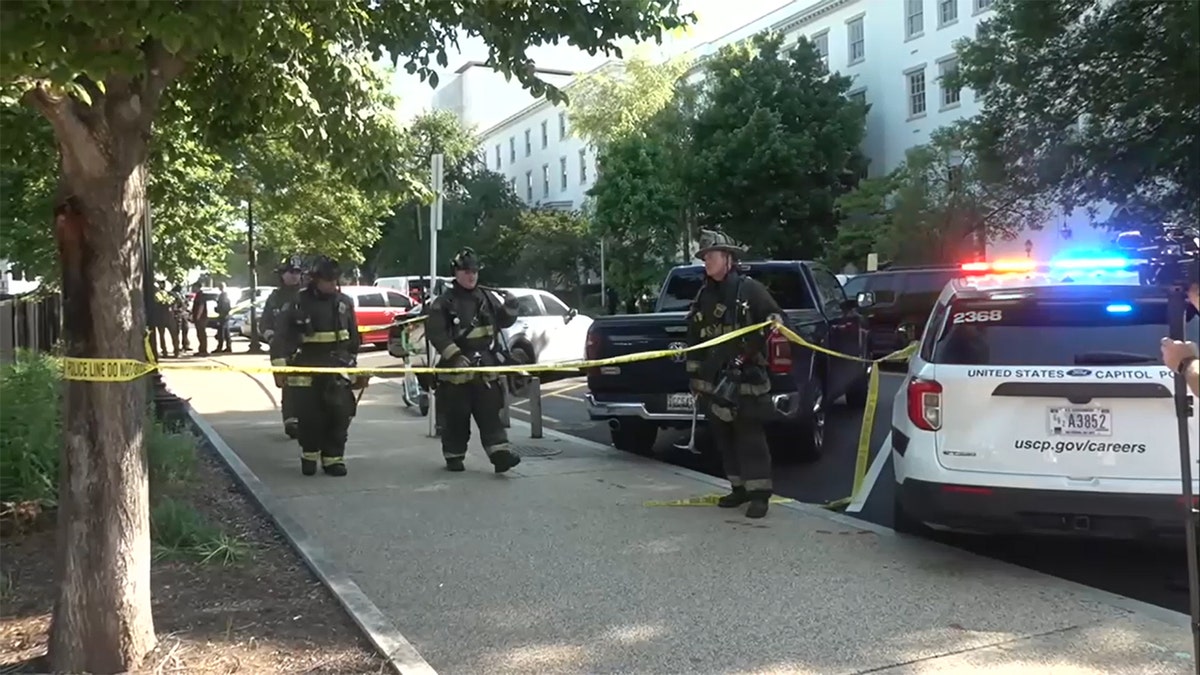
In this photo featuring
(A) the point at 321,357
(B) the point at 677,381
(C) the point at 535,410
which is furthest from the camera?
(C) the point at 535,410

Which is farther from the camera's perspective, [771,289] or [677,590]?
[771,289]

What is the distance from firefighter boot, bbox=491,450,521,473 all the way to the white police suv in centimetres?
370

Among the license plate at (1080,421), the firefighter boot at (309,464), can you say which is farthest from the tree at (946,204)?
the license plate at (1080,421)

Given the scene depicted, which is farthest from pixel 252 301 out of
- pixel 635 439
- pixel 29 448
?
pixel 29 448

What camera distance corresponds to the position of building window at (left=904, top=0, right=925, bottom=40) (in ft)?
129

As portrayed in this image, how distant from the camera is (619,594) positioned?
5.61 m

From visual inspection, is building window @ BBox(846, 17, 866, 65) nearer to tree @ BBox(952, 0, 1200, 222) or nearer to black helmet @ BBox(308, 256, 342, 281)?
tree @ BBox(952, 0, 1200, 222)

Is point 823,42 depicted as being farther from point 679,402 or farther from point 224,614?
point 224,614

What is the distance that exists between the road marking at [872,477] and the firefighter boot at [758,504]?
0.72 metres

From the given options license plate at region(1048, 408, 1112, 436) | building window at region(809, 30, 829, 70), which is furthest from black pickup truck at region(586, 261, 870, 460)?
building window at region(809, 30, 829, 70)

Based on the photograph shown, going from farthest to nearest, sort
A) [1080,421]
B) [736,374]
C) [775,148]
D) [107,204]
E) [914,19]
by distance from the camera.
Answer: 1. [914,19]
2. [775,148]
3. [736,374]
4. [1080,421]
5. [107,204]

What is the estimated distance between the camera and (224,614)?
5277 mm

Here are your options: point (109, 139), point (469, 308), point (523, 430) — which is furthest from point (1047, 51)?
point (109, 139)

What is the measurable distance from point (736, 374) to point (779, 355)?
1559 millimetres
